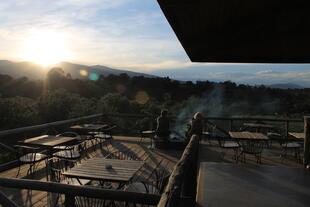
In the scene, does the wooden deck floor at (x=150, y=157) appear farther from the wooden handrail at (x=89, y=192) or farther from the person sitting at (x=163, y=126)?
the wooden handrail at (x=89, y=192)

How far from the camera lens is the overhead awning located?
107 inches

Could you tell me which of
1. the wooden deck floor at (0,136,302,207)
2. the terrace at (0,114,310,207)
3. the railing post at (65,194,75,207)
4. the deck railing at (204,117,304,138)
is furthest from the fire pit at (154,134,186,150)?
the railing post at (65,194,75,207)

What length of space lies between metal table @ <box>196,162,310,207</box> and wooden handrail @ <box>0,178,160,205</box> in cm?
117

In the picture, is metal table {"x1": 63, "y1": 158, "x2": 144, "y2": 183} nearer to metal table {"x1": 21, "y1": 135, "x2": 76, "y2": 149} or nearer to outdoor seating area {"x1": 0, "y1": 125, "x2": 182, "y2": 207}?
outdoor seating area {"x1": 0, "y1": 125, "x2": 182, "y2": 207}

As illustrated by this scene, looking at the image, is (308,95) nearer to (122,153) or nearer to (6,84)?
(122,153)

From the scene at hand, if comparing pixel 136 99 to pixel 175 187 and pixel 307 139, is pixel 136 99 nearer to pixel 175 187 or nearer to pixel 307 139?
pixel 307 139

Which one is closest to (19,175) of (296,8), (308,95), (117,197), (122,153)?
(122,153)

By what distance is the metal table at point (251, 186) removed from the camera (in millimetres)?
3436

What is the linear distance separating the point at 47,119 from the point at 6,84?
11.7 m

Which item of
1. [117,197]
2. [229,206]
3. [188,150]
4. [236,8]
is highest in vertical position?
[236,8]

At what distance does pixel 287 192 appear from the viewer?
3789mm

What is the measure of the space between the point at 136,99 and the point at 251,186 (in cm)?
1723

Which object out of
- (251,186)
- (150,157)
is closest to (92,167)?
(251,186)

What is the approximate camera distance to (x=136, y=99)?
2102cm
